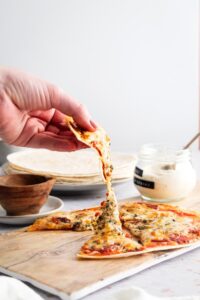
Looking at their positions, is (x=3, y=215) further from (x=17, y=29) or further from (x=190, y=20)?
(x=190, y=20)

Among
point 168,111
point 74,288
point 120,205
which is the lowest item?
point 168,111

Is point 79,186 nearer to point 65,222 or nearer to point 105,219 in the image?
point 65,222

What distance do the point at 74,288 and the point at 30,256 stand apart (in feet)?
0.97

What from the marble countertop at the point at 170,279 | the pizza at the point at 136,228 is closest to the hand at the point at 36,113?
the pizza at the point at 136,228

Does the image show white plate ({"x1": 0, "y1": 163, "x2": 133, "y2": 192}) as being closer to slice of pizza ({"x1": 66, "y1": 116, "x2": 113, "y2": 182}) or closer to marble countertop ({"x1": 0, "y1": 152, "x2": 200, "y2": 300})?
slice of pizza ({"x1": 66, "y1": 116, "x2": 113, "y2": 182})

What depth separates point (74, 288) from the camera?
1480 mm

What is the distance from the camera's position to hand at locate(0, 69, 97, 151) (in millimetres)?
1993

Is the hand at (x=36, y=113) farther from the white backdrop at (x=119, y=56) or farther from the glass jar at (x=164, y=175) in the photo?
the white backdrop at (x=119, y=56)

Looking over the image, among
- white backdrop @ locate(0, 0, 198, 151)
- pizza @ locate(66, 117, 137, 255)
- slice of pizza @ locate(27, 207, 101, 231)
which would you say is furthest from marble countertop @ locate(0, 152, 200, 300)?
white backdrop @ locate(0, 0, 198, 151)

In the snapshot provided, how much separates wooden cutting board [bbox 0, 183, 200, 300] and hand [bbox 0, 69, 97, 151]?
41 centimetres

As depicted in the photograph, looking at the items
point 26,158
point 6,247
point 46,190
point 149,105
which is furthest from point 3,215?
point 149,105

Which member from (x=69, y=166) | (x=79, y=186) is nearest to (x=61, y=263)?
(x=79, y=186)

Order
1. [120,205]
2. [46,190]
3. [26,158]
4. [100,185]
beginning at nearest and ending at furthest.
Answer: [46,190]
[120,205]
[100,185]
[26,158]

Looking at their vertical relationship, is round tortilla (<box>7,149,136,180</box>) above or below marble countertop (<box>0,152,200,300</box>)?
below
